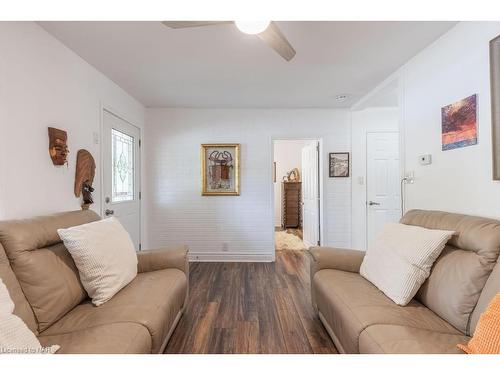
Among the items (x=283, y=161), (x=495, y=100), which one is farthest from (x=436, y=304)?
(x=283, y=161)

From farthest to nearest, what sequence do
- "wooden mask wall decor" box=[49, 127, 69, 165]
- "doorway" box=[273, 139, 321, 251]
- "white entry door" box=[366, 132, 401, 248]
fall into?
"doorway" box=[273, 139, 321, 251]
"white entry door" box=[366, 132, 401, 248]
"wooden mask wall decor" box=[49, 127, 69, 165]

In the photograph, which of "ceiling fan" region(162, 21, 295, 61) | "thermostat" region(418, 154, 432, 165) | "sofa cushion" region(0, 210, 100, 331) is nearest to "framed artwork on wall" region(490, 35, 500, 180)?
"thermostat" region(418, 154, 432, 165)

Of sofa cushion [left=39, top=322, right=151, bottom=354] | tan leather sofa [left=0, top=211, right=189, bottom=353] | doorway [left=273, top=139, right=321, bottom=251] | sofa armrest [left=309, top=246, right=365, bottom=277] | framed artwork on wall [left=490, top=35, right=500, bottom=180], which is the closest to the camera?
sofa cushion [left=39, top=322, right=151, bottom=354]

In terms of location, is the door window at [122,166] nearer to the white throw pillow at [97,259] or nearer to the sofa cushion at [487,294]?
the white throw pillow at [97,259]

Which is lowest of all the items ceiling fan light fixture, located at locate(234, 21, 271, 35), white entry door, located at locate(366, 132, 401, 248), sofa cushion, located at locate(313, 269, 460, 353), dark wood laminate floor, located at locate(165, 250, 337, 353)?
dark wood laminate floor, located at locate(165, 250, 337, 353)

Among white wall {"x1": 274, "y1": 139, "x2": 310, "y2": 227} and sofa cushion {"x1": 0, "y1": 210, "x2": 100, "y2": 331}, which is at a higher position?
white wall {"x1": 274, "y1": 139, "x2": 310, "y2": 227}

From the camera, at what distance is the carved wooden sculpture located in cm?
237

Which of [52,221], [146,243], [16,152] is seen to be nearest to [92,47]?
[16,152]

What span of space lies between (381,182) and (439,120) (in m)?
2.01

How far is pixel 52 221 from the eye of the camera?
5.49 ft

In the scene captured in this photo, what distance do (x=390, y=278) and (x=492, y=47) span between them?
155 centimetres

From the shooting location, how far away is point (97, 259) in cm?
162

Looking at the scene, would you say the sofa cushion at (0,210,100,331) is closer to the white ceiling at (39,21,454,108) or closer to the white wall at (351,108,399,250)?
the white ceiling at (39,21,454,108)

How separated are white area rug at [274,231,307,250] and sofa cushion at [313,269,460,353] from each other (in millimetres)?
2904
